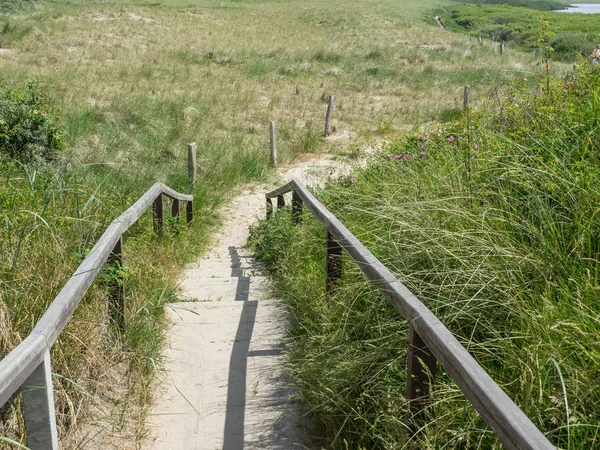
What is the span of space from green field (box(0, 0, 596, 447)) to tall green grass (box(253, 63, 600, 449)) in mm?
906

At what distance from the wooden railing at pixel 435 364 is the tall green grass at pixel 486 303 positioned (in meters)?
0.10

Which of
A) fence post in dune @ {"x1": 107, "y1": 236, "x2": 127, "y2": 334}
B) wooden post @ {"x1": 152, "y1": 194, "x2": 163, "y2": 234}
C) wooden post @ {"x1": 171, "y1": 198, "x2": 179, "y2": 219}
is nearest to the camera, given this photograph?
fence post in dune @ {"x1": 107, "y1": 236, "x2": 127, "y2": 334}

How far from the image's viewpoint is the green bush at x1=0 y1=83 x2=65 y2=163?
30.1 feet

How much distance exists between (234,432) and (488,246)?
1645 mm

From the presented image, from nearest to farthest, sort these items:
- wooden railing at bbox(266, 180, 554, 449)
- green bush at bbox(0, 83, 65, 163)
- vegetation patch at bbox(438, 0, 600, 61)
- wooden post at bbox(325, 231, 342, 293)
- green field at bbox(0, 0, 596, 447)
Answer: wooden railing at bbox(266, 180, 554, 449), green field at bbox(0, 0, 596, 447), wooden post at bbox(325, 231, 342, 293), green bush at bbox(0, 83, 65, 163), vegetation patch at bbox(438, 0, 600, 61)

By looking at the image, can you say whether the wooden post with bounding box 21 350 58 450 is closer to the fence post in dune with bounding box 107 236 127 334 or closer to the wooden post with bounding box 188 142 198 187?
the fence post in dune with bounding box 107 236 127 334

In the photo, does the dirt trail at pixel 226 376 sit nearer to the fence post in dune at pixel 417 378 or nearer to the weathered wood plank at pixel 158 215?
the fence post in dune at pixel 417 378

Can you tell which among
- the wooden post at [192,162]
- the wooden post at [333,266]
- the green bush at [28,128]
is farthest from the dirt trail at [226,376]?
the wooden post at [192,162]

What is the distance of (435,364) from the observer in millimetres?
2646

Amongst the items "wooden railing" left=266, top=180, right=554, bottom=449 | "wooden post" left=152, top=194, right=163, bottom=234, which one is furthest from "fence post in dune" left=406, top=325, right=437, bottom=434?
"wooden post" left=152, top=194, right=163, bottom=234

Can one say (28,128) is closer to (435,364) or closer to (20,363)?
(20,363)

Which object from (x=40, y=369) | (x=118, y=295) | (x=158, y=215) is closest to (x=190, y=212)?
(x=158, y=215)

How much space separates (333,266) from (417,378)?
1.90m

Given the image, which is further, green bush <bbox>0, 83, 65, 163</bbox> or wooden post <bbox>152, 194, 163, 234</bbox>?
green bush <bbox>0, 83, 65, 163</bbox>
